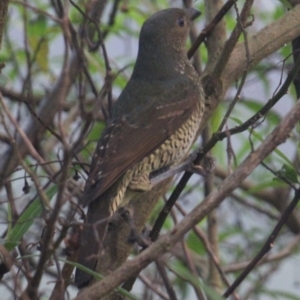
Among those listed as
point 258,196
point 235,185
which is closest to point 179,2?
point 258,196

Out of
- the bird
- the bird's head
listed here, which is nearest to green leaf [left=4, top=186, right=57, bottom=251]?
the bird

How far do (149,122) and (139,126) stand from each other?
59 mm

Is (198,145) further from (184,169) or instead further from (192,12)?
(184,169)

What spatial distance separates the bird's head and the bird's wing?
0.27 meters

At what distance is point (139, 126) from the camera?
3.47m

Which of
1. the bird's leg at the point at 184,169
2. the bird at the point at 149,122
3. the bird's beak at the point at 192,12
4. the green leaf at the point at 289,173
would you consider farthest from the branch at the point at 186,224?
the bird's beak at the point at 192,12

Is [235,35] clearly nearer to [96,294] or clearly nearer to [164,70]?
[164,70]

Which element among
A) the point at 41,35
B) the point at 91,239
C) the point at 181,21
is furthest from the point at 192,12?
the point at 91,239

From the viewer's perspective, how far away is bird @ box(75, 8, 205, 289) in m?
3.08

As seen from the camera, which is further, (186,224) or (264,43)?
(264,43)

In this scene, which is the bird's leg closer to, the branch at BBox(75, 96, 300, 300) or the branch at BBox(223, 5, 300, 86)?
the branch at BBox(223, 5, 300, 86)

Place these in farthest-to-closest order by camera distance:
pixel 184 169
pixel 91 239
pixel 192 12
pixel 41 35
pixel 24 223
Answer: pixel 41 35 → pixel 192 12 → pixel 184 169 → pixel 91 239 → pixel 24 223

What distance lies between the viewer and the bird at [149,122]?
10.1 ft

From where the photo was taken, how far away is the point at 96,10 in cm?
343
